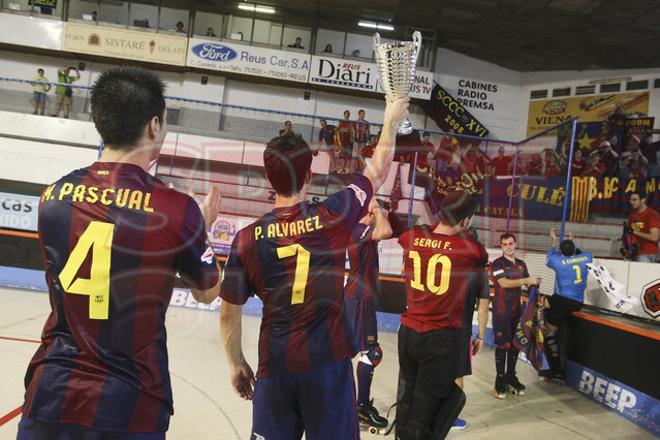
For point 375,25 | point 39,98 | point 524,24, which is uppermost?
point 375,25

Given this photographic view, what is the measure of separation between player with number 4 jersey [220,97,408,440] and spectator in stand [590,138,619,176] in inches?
→ 600

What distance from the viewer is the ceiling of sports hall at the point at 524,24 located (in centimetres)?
1636

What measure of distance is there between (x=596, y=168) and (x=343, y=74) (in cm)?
927

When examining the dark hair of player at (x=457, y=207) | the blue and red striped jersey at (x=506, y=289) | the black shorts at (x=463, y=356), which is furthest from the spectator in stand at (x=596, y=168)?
the dark hair of player at (x=457, y=207)

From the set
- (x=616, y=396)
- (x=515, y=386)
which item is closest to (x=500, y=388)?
(x=515, y=386)

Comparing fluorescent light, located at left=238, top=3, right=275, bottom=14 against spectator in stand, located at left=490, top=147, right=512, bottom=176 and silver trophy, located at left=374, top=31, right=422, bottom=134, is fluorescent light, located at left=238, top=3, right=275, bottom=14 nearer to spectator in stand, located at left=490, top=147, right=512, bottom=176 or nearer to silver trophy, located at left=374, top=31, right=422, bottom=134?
spectator in stand, located at left=490, top=147, right=512, bottom=176

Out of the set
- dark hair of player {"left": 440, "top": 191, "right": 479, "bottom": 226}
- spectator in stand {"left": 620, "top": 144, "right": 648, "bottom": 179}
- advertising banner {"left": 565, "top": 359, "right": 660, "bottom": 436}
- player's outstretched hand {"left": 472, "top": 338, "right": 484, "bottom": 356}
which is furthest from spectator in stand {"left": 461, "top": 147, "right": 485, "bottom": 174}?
dark hair of player {"left": 440, "top": 191, "right": 479, "bottom": 226}

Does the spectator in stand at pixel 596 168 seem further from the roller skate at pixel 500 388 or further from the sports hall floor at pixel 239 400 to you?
the roller skate at pixel 500 388

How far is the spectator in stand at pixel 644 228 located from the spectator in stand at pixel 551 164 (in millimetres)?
1431

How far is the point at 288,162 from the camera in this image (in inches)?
87.4

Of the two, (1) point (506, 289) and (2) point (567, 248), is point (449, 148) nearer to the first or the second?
(2) point (567, 248)

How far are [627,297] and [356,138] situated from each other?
270 inches

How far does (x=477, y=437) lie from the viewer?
184 inches

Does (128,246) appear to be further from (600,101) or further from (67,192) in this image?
(600,101)
